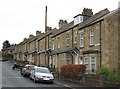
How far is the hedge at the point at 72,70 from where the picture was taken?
91.7 ft

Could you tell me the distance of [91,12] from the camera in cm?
3991

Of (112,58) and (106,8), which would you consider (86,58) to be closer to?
(112,58)

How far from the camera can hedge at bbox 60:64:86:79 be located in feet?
91.7

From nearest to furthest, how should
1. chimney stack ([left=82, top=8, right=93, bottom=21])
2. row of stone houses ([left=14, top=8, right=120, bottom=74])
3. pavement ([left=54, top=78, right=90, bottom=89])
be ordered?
pavement ([left=54, top=78, right=90, bottom=89])
row of stone houses ([left=14, top=8, right=120, bottom=74])
chimney stack ([left=82, top=8, right=93, bottom=21])

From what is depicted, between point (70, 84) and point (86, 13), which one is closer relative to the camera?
point (70, 84)

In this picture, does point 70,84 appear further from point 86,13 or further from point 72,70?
point 86,13

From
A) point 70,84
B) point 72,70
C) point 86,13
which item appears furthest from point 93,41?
point 86,13

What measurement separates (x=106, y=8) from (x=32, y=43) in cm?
4125

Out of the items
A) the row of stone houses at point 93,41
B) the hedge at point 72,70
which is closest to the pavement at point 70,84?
the hedge at point 72,70

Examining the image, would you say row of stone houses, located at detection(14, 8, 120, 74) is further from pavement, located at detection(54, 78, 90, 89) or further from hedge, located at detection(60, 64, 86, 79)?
pavement, located at detection(54, 78, 90, 89)

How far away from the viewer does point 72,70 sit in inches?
1163

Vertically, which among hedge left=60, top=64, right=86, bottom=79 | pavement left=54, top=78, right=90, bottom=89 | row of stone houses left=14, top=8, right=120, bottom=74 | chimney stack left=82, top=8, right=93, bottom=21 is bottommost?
pavement left=54, top=78, right=90, bottom=89

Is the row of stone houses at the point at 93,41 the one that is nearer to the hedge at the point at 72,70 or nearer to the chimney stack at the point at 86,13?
the chimney stack at the point at 86,13

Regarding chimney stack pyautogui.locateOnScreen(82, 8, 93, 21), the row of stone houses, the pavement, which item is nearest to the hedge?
the pavement
